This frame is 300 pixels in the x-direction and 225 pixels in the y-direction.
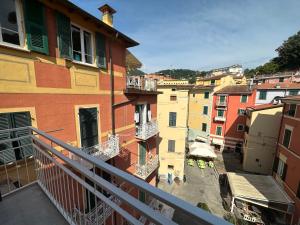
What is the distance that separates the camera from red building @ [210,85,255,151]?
934 inches

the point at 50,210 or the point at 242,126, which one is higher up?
the point at 50,210

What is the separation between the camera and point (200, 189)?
16.0 metres

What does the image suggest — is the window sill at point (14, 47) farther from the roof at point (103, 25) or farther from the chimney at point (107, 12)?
the chimney at point (107, 12)

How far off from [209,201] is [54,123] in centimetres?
1536

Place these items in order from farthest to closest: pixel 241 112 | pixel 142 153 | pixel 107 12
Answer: pixel 241 112
pixel 142 153
pixel 107 12

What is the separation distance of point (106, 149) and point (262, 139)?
66.5 feet

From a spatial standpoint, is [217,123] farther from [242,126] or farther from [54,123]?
[54,123]

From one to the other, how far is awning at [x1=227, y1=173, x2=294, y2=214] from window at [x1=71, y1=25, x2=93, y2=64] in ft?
48.0

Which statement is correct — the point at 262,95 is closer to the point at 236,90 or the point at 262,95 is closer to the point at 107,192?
the point at 236,90

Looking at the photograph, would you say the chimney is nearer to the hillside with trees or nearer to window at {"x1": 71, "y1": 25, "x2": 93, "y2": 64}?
window at {"x1": 71, "y1": 25, "x2": 93, "y2": 64}

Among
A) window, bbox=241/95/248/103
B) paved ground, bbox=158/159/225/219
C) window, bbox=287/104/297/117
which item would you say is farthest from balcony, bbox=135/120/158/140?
window, bbox=241/95/248/103

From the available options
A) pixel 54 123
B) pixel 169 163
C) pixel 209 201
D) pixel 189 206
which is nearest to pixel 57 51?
pixel 54 123

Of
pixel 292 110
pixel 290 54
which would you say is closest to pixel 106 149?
pixel 292 110

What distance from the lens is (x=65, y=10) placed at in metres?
5.23
